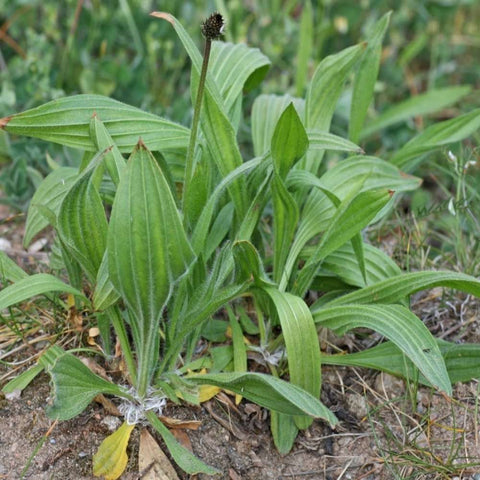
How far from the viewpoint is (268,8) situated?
3.66 metres

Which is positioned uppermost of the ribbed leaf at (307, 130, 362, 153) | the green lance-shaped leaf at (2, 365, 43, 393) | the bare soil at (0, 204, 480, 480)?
the ribbed leaf at (307, 130, 362, 153)

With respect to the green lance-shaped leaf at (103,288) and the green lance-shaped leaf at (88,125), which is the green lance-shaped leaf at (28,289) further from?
the green lance-shaped leaf at (88,125)

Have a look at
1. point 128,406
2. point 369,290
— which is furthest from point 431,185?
point 128,406

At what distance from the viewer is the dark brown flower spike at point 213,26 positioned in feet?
Result: 4.79

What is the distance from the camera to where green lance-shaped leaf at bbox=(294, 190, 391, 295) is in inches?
77.5

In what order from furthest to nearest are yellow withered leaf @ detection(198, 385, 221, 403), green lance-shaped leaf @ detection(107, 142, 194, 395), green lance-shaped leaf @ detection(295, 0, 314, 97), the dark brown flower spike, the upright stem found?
1. green lance-shaped leaf @ detection(295, 0, 314, 97)
2. yellow withered leaf @ detection(198, 385, 221, 403)
3. the upright stem
4. green lance-shaped leaf @ detection(107, 142, 194, 395)
5. the dark brown flower spike

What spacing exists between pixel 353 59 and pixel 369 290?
808 mm

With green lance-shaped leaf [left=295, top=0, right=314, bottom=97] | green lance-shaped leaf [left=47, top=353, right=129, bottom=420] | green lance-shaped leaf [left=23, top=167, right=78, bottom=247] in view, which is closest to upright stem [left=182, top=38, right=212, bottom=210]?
green lance-shaped leaf [left=23, top=167, right=78, bottom=247]

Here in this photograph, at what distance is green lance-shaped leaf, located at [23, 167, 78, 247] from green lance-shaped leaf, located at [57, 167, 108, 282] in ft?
0.66

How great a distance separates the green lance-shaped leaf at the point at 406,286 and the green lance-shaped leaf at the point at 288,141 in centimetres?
43

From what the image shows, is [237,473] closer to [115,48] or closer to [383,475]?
[383,475]

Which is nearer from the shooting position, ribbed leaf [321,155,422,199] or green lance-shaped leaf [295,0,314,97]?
ribbed leaf [321,155,422,199]

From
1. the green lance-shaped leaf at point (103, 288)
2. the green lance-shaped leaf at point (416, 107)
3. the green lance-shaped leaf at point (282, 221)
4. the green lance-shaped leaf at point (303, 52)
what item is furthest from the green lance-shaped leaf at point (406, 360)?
the green lance-shaped leaf at point (416, 107)

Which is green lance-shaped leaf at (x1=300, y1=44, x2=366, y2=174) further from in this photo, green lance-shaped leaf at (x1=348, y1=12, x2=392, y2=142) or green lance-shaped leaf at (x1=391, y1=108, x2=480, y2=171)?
green lance-shaped leaf at (x1=391, y1=108, x2=480, y2=171)
